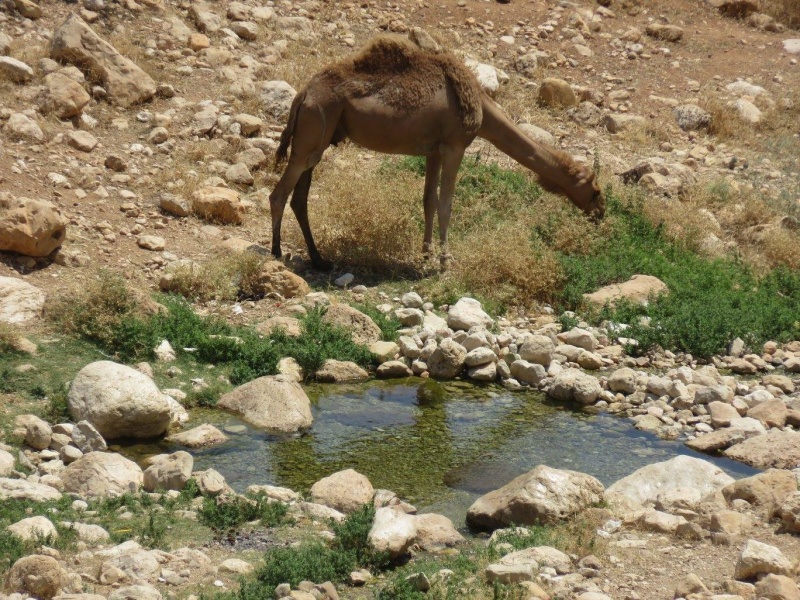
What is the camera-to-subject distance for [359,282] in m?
12.3

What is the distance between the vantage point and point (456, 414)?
9594 mm

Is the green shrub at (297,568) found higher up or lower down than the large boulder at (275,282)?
higher up

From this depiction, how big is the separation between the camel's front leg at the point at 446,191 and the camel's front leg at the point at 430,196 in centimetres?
11

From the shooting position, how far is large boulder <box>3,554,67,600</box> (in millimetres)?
5276

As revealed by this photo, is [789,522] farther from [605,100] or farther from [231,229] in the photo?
[605,100]

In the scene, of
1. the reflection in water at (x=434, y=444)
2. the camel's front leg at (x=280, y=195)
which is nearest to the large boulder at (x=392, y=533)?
the reflection in water at (x=434, y=444)

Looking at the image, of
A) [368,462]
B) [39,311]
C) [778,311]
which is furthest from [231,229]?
[778,311]

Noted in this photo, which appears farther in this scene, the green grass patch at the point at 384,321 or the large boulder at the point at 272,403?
the green grass patch at the point at 384,321

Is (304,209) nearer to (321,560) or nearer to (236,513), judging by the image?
(236,513)

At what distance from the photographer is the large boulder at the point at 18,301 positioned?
9.68 meters

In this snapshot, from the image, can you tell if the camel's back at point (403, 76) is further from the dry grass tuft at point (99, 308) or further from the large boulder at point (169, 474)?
the large boulder at point (169, 474)

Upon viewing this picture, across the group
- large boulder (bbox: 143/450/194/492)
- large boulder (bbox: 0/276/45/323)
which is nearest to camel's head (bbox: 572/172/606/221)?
large boulder (bbox: 0/276/45/323)

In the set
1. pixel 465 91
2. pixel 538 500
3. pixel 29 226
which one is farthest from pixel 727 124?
pixel 538 500

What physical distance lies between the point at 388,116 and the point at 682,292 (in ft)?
12.6
